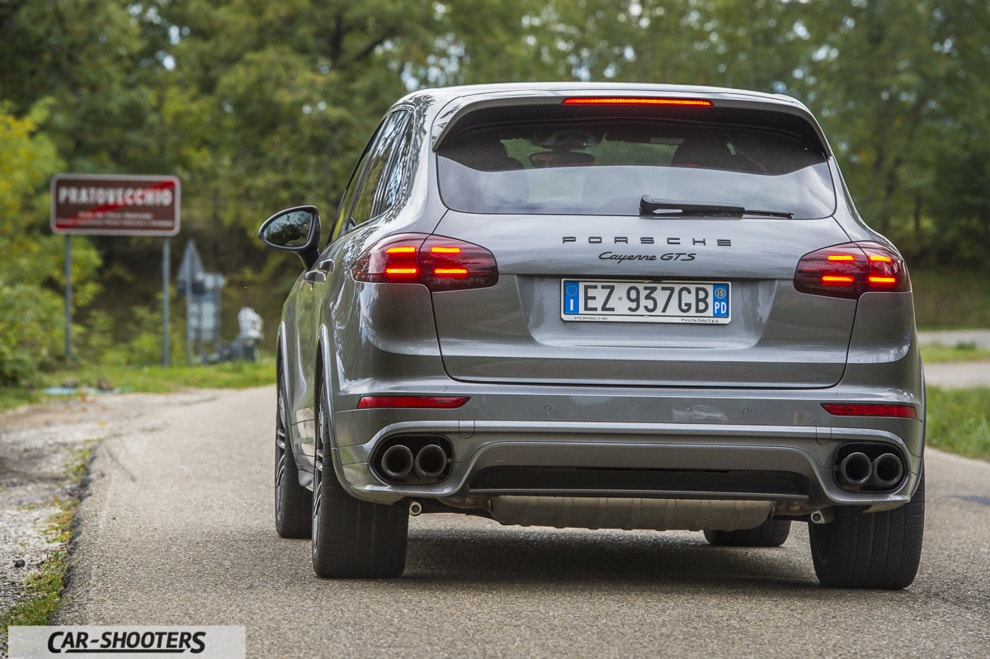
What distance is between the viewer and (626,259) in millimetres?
5133

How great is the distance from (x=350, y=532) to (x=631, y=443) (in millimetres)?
1117

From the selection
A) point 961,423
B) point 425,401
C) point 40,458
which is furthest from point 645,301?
point 961,423

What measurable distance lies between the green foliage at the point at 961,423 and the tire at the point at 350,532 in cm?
895

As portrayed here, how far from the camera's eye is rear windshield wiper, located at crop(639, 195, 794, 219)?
208 inches

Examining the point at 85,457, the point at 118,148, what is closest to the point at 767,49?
the point at 118,148

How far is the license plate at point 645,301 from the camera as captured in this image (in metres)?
5.13

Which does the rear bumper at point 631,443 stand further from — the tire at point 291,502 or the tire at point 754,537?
the tire at point 754,537

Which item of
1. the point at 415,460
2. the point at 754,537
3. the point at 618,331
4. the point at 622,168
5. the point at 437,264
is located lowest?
the point at 754,537

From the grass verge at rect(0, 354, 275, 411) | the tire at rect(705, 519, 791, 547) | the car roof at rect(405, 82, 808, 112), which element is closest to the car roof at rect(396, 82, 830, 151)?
the car roof at rect(405, 82, 808, 112)

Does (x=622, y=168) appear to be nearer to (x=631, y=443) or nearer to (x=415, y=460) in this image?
(x=631, y=443)

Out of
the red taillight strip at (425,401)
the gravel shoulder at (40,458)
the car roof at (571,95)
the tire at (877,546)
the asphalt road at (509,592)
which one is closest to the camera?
the asphalt road at (509,592)

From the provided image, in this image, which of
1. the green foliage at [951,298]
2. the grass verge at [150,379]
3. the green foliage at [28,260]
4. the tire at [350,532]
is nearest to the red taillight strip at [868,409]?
the tire at [350,532]

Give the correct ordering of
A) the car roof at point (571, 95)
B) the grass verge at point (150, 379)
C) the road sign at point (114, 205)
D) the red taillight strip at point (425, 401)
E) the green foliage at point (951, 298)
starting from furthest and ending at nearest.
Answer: the green foliage at point (951, 298), the road sign at point (114, 205), the grass verge at point (150, 379), the car roof at point (571, 95), the red taillight strip at point (425, 401)

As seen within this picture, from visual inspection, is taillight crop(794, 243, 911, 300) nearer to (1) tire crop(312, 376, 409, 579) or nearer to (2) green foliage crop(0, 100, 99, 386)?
(1) tire crop(312, 376, 409, 579)
